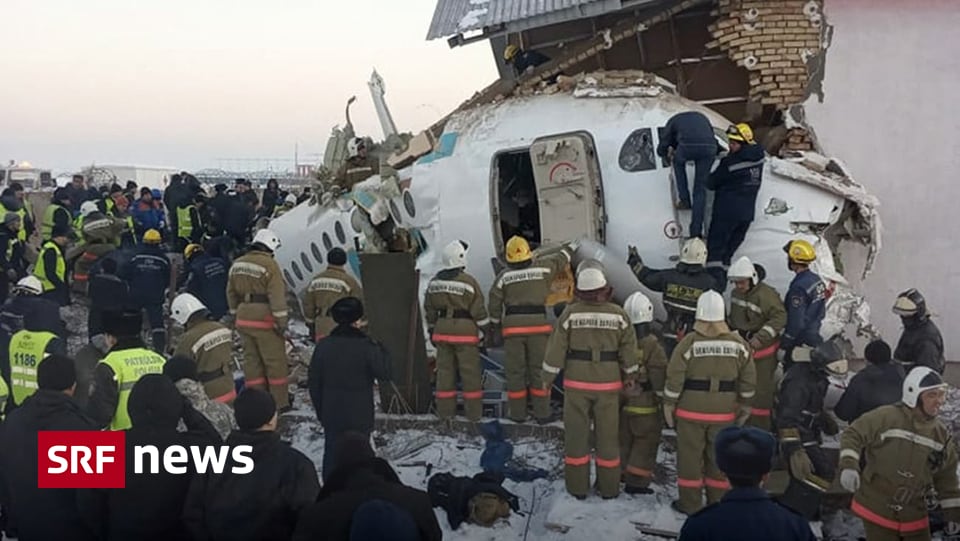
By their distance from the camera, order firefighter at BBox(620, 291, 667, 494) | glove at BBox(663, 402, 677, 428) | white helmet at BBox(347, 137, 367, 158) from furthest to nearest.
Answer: white helmet at BBox(347, 137, 367, 158)
firefighter at BBox(620, 291, 667, 494)
glove at BBox(663, 402, 677, 428)

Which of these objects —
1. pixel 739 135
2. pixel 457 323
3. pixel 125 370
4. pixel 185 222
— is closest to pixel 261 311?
pixel 457 323

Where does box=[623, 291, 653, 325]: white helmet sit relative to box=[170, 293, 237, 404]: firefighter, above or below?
above

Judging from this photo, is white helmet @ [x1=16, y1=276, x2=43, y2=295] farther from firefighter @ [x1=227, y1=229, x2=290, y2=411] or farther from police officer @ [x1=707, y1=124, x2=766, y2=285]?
police officer @ [x1=707, y1=124, x2=766, y2=285]

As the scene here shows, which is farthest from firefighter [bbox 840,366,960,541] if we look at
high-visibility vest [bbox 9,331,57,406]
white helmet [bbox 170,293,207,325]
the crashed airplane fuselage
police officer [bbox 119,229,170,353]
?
police officer [bbox 119,229,170,353]

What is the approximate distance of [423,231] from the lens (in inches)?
348

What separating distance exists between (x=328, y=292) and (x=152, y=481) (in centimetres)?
440

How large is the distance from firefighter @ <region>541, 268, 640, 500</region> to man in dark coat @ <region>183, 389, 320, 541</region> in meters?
2.87

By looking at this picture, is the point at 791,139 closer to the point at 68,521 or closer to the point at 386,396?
the point at 386,396

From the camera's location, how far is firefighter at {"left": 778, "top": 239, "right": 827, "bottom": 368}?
21.7ft

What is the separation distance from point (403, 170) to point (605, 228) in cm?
256

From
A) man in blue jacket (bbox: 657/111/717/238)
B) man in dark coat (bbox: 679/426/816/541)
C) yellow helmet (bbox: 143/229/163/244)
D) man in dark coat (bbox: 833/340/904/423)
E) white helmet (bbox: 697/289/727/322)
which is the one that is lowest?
man in dark coat (bbox: 833/340/904/423)

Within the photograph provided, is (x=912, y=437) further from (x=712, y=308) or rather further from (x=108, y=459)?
(x=108, y=459)

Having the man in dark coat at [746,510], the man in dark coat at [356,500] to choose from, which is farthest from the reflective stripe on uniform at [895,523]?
the man in dark coat at [356,500]

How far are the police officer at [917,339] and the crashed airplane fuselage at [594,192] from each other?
2.00 feet
